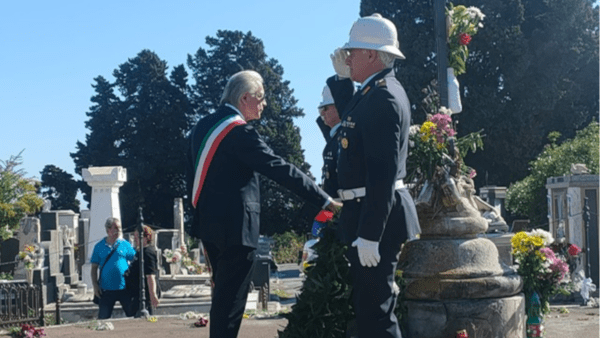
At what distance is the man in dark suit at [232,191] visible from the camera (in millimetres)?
5059

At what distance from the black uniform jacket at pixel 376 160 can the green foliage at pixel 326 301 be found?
0.51m

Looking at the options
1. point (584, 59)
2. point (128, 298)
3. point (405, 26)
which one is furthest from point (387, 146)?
point (584, 59)

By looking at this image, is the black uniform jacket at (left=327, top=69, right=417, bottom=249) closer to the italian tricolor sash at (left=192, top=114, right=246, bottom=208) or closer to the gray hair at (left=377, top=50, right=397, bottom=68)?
the gray hair at (left=377, top=50, right=397, bottom=68)

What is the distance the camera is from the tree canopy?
37.9 meters

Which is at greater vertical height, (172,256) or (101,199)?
(101,199)

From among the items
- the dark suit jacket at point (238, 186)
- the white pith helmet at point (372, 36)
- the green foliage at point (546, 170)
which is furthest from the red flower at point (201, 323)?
the green foliage at point (546, 170)

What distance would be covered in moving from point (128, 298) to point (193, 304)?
13.9 ft

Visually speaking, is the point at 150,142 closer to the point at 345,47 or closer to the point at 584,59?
the point at 584,59

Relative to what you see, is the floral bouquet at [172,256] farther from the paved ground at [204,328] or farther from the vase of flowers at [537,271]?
the vase of flowers at [537,271]

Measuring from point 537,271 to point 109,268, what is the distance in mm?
5011

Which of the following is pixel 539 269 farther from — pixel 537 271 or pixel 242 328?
pixel 242 328

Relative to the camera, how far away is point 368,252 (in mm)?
4367

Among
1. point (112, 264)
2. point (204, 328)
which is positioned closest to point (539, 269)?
point (204, 328)

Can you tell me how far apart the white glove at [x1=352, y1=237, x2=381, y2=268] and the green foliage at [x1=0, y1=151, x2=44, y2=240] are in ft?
101
